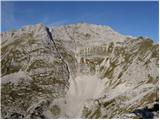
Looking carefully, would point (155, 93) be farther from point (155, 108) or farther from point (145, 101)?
point (155, 108)

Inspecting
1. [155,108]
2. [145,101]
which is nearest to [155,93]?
[145,101]

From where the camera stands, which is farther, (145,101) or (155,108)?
(145,101)

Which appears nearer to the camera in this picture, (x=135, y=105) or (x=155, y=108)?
(x=155, y=108)

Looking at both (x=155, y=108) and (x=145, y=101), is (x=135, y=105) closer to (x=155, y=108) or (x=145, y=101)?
(x=145, y=101)

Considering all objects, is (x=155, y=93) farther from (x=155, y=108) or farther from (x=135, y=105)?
(x=155, y=108)

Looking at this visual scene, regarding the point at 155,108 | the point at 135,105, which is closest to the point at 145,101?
the point at 135,105
